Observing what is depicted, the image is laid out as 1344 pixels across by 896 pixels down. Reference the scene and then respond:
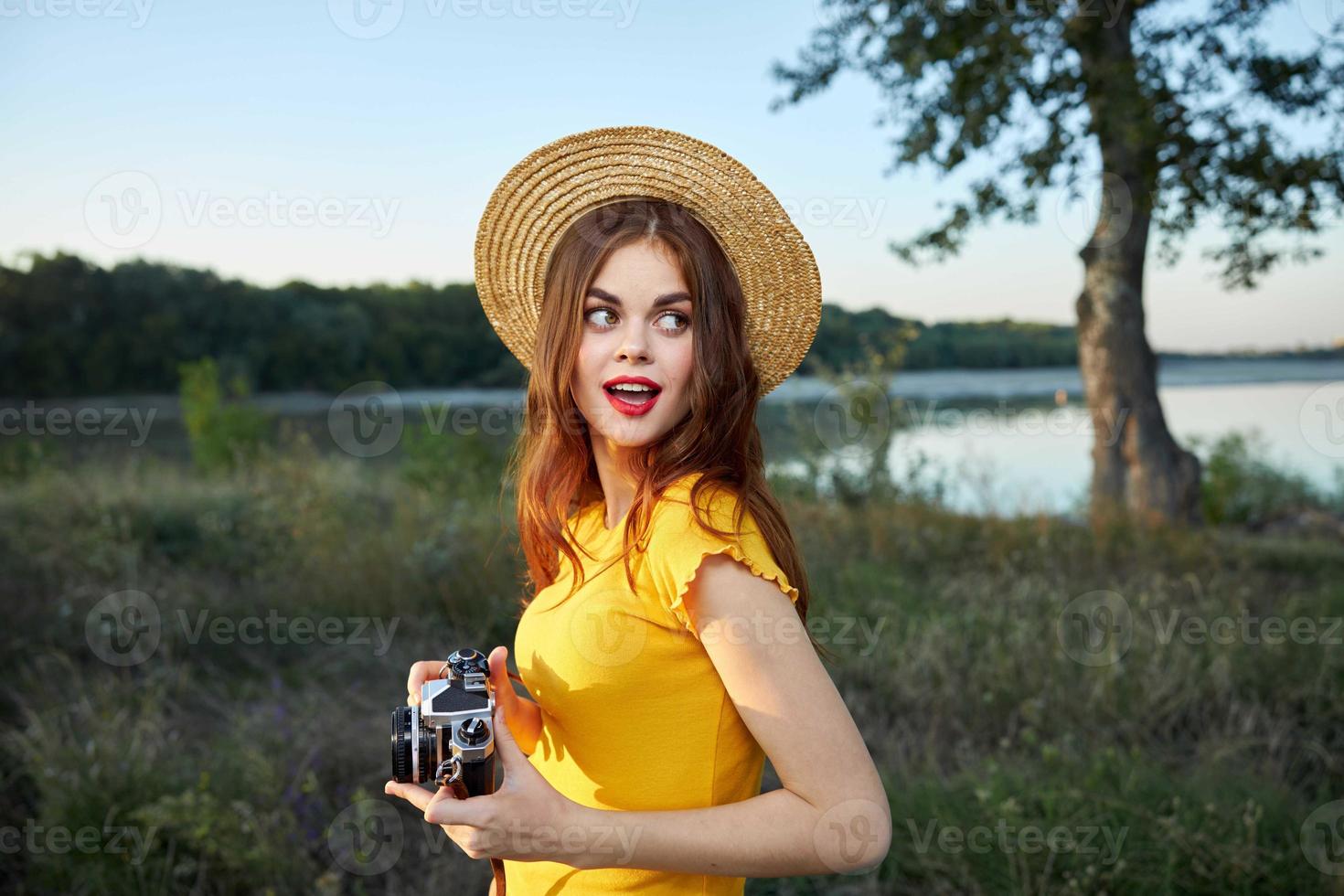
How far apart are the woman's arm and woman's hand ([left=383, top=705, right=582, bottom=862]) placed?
0.06ft

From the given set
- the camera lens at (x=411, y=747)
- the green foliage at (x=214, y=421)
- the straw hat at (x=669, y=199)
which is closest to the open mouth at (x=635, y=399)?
the straw hat at (x=669, y=199)

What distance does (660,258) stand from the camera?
1.36 m

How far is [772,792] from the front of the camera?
43.6 inches

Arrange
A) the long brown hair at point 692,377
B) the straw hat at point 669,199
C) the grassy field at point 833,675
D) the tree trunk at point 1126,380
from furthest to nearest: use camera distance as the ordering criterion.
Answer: the tree trunk at point 1126,380
the grassy field at point 833,675
the straw hat at point 669,199
the long brown hair at point 692,377

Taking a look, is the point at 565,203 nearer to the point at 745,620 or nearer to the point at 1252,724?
the point at 745,620

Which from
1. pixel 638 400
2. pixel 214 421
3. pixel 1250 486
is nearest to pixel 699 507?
pixel 638 400

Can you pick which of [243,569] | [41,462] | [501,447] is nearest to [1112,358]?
[501,447]

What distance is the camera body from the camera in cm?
107

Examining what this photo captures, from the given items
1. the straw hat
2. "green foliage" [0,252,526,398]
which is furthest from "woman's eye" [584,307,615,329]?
"green foliage" [0,252,526,398]

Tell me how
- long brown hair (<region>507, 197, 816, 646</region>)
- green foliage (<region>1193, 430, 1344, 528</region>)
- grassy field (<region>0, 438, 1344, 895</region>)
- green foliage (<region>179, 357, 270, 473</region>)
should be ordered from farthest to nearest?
green foliage (<region>1193, 430, 1344, 528</region>)
green foliage (<region>179, 357, 270, 473</region>)
grassy field (<region>0, 438, 1344, 895</region>)
long brown hair (<region>507, 197, 816, 646</region>)

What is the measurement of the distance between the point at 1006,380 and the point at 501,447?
6898mm

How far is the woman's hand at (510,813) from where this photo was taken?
1.04 metres

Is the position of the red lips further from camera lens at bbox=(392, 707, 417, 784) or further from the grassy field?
the grassy field

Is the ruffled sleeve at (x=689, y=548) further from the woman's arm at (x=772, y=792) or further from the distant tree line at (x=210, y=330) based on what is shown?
the distant tree line at (x=210, y=330)
